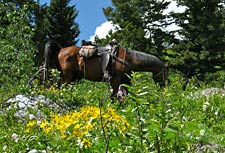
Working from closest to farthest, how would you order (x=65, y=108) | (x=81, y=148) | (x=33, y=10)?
(x=81, y=148) < (x=65, y=108) < (x=33, y=10)

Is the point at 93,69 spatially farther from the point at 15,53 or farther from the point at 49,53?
the point at 15,53

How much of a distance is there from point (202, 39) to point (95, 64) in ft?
61.6

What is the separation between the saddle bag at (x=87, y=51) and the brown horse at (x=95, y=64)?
136 millimetres

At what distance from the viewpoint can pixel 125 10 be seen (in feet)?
127

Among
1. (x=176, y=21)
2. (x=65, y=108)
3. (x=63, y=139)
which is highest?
Answer: (x=176, y=21)

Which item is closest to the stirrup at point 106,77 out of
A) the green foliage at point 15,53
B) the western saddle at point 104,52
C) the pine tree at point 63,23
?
the western saddle at point 104,52

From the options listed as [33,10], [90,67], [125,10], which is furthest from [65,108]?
[125,10]

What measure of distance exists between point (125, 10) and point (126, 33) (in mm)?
2965

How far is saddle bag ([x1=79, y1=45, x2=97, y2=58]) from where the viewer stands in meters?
14.1

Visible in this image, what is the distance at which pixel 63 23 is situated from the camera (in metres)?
37.4

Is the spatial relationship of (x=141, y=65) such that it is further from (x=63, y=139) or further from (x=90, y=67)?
(x=63, y=139)

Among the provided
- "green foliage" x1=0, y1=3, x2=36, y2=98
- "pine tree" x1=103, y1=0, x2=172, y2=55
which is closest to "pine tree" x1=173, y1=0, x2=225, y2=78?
"pine tree" x1=103, y1=0, x2=172, y2=55

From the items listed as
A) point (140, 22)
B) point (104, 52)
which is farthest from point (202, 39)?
point (104, 52)

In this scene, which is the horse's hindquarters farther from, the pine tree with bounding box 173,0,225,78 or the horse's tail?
the pine tree with bounding box 173,0,225,78
